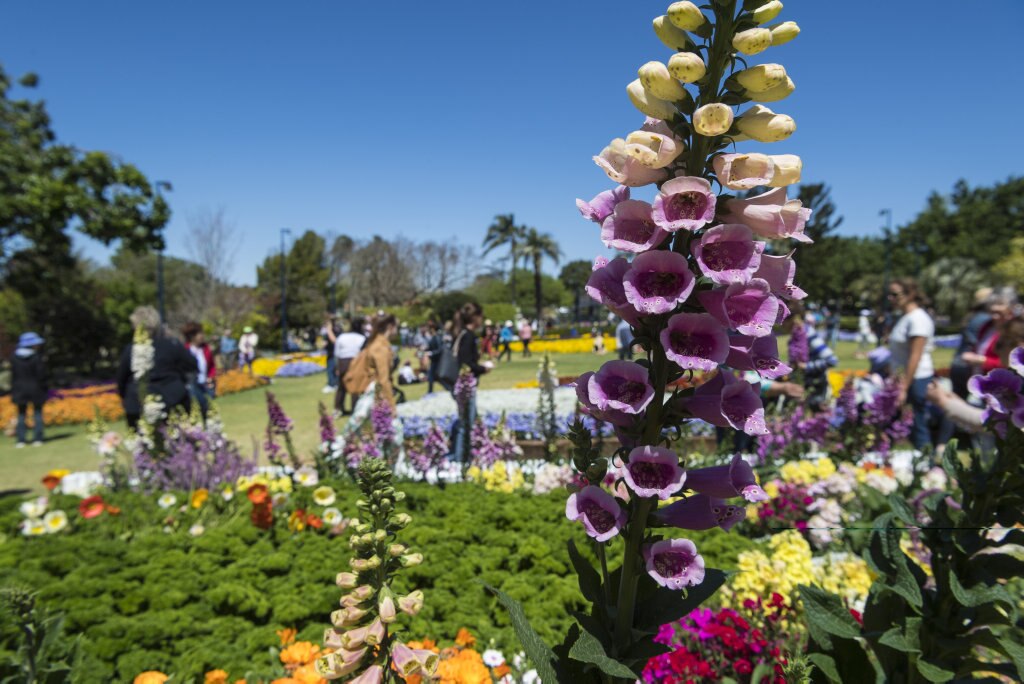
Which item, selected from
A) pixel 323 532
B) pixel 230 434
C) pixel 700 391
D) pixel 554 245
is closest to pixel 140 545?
pixel 323 532

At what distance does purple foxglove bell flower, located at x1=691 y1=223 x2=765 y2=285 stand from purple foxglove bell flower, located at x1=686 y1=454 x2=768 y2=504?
0.32 meters

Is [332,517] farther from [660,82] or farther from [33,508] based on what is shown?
[660,82]

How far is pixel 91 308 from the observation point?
2192 centimetres

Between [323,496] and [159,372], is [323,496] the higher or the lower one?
the lower one

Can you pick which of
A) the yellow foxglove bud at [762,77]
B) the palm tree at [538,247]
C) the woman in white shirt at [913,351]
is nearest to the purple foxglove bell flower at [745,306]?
the yellow foxglove bud at [762,77]

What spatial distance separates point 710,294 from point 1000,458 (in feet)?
3.52

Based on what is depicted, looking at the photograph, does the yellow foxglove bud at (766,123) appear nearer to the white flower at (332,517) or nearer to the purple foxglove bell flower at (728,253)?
the purple foxglove bell flower at (728,253)

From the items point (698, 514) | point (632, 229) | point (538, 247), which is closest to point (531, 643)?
point (698, 514)

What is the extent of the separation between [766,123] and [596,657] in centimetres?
94

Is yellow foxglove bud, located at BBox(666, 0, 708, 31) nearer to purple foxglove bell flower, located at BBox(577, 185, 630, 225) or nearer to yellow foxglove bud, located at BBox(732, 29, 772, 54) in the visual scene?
yellow foxglove bud, located at BBox(732, 29, 772, 54)

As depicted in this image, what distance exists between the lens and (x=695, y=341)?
37.3 inches

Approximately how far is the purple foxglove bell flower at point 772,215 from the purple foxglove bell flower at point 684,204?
0.28 feet

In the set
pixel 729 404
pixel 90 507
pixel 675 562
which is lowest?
pixel 90 507

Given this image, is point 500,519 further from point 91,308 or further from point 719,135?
point 91,308
